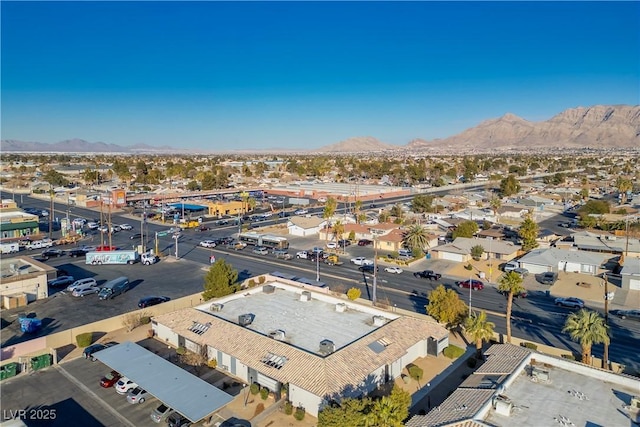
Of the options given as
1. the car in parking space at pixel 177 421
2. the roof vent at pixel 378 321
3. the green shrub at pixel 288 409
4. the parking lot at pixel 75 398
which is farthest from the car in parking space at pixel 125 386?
the roof vent at pixel 378 321

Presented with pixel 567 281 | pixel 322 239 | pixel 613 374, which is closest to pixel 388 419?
pixel 613 374

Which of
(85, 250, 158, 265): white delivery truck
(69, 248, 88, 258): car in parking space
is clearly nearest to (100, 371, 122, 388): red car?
(85, 250, 158, 265): white delivery truck

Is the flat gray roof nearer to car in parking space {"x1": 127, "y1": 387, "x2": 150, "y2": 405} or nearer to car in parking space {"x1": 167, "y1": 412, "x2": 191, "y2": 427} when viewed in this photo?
car in parking space {"x1": 167, "y1": 412, "x2": 191, "y2": 427}

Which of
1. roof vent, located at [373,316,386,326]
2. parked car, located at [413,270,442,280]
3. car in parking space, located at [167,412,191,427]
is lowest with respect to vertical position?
car in parking space, located at [167,412,191,427]

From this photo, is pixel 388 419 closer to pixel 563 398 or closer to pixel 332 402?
pixel 332 402

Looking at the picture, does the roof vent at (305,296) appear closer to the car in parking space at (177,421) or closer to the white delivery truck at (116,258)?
the car in parking space at (177,421)
